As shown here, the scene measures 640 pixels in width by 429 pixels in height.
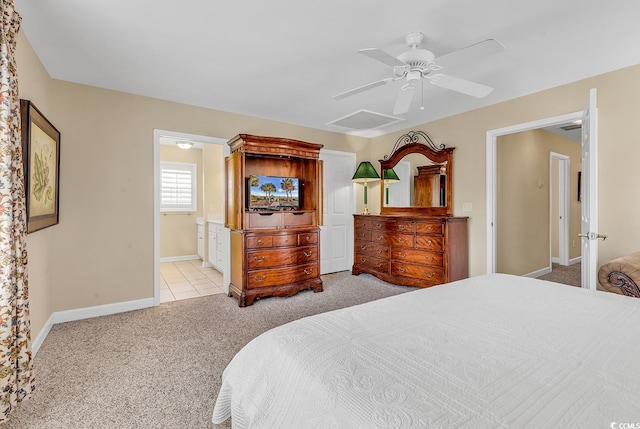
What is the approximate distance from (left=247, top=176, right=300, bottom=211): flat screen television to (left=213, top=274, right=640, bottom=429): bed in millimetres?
2946

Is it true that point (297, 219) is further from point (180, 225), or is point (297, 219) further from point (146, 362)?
point (180, 225)

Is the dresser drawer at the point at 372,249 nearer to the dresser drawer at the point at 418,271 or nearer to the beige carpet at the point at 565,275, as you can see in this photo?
the dresser drawer at the point at 418,271

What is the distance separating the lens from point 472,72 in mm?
3070

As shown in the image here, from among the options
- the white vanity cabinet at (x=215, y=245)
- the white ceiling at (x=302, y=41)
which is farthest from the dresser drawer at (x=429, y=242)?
the white vanity cabinet at (x=215, y=245)

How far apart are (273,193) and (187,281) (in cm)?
217

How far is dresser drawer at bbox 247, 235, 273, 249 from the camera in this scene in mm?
3816

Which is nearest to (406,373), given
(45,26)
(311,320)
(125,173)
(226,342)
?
(311,320)

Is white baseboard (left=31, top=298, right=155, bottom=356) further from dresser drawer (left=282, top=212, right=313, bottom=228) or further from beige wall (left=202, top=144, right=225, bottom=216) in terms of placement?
beige wall (left=202, top=144, right=225, bottom=216)

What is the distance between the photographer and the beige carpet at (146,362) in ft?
5.91

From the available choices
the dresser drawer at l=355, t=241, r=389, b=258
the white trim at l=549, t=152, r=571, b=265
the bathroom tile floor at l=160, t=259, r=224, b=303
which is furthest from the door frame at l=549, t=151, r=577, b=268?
the bathroom tile floor at l=160, t=259, r=224, b=303

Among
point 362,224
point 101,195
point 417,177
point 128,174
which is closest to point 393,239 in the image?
point 362,224

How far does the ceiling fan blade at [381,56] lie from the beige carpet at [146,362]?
2412mm

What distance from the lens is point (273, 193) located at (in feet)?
14.3

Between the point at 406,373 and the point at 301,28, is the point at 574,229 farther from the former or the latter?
the point at 406,373
